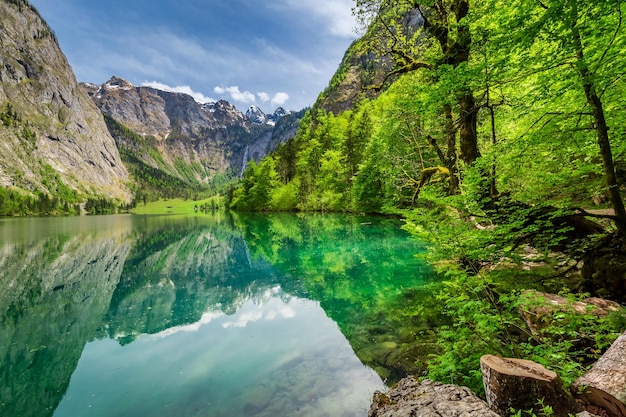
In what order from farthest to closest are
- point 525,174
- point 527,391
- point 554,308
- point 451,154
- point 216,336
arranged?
point 451,154 < point 216,336 < point 525,174 < point 554,308 < point 527,391

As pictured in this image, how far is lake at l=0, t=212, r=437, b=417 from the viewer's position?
747 centimetres

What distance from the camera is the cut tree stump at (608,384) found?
157 inches

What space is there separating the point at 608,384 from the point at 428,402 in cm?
228

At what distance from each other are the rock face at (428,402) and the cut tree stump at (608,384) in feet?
4.38

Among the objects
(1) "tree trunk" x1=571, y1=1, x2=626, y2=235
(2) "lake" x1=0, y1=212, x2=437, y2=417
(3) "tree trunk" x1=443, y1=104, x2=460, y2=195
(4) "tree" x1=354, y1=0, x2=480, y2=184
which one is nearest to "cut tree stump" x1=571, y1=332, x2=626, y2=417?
(1) "tree trunk" x1=571, y1=1, x2=626, y2=235

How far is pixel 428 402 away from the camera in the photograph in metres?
4.75

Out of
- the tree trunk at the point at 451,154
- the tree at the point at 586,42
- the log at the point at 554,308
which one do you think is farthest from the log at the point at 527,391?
the tree trunk at the point at 451,154

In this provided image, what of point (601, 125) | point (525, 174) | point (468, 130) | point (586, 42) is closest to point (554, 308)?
point (601, 125)

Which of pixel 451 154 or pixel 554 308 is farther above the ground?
pixel 451 154

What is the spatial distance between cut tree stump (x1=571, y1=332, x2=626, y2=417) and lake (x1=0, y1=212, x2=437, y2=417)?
357 centimetres

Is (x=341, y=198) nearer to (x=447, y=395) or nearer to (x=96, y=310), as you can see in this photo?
(x=96, y=310)

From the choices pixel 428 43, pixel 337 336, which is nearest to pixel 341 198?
pixel 428 43

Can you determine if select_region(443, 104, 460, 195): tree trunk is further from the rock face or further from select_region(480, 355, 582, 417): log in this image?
select_region(480, 355, 582, 417): log

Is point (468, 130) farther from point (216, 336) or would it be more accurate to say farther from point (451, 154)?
point (216, 336)
